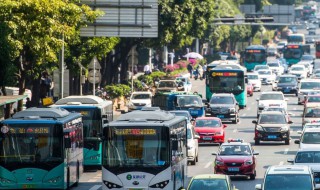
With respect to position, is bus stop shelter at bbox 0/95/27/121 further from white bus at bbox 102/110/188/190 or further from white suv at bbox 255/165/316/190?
white suv at bbox 255/165/316/190

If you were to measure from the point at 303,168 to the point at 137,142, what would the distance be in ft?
17.4

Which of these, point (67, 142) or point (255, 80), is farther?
point (255, 80)

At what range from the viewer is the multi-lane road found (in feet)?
150

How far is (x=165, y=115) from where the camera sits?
39.7 metres

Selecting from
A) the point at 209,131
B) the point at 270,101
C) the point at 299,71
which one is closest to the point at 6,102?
the point at 209,131

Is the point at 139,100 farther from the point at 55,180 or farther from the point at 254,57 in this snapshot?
the point at 254,57

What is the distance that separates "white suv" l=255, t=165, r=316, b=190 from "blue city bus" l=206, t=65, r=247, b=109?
45597 mm

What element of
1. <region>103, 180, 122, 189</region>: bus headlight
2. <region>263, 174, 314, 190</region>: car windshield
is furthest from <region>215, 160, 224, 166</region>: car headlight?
<region>263, 174, 314, 190</region>: car windshield

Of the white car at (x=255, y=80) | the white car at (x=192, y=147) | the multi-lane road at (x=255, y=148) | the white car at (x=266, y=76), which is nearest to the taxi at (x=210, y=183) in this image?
the multi-lane road at (x=255, y=148)

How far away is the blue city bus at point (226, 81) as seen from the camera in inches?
3189

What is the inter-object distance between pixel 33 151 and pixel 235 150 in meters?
9.16

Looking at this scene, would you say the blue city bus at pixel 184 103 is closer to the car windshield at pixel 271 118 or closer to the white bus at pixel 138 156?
the car windshield at pixel 271 118

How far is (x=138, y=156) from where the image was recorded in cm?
3797

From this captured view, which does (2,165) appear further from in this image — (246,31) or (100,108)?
(246,31)
